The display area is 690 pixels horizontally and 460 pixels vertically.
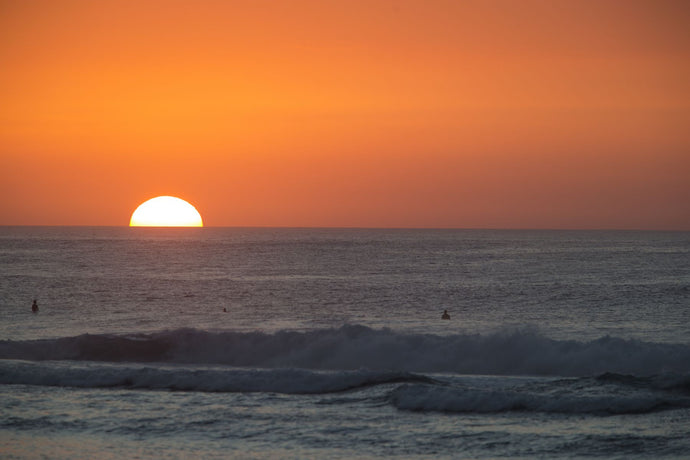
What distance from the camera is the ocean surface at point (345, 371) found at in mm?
19047

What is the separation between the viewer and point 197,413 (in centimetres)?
2189

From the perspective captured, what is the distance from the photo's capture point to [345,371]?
27.9 m

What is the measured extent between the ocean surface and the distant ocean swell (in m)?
0.09

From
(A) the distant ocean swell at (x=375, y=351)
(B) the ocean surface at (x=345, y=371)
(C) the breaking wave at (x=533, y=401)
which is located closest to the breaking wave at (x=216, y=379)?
(B) the ocean surface at (x=345, y=371)

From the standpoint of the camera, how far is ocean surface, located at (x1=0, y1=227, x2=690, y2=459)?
19047mm

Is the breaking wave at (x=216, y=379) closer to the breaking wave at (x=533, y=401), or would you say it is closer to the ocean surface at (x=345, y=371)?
the ocean surface at (x=345, y=371)

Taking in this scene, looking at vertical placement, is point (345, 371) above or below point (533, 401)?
below

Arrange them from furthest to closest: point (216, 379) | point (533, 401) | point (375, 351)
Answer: point (375, 351) < point (216, 379) < point (533, 401)

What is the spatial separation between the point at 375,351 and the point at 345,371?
590cm

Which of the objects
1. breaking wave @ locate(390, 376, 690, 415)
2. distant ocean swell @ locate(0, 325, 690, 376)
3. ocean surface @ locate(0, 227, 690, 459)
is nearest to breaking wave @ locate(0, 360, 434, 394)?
ocean surface @ locate(0, 227, 690, 459)

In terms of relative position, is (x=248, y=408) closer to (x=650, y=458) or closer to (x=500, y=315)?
(x=650, y=458)

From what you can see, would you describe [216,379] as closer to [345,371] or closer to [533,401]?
[345,371]

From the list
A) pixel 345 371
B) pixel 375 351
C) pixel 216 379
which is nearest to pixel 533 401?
pixel 345 371

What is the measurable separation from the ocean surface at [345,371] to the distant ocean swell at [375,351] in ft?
0.29
